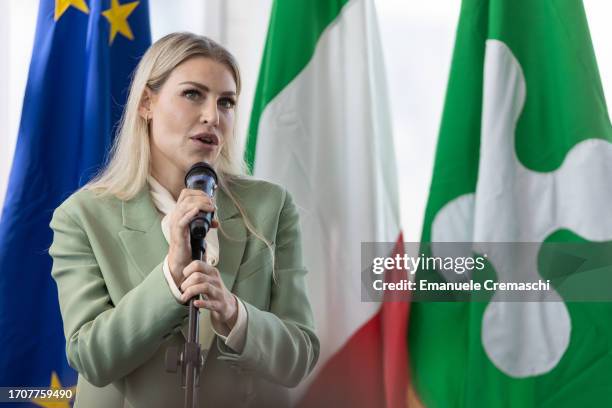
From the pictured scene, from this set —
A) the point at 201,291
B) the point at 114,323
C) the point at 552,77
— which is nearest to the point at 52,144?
the point at 114,323

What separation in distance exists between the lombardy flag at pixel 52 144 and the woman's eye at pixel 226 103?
721 millimetres

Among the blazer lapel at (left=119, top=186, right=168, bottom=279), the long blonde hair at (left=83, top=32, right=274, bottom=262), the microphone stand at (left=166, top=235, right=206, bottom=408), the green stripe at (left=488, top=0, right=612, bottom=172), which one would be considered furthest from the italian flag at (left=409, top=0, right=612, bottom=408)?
→ the microphone stand at (left=166, top=235, right=206, bottom=408)

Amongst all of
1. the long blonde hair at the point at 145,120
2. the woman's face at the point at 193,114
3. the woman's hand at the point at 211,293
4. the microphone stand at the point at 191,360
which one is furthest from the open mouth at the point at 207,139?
the microphone stand at the point at 191,360

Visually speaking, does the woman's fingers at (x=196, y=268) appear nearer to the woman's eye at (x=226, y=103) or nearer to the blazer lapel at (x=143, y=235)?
the blazer lapel at (x=143, y=235)

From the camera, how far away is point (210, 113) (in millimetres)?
1693

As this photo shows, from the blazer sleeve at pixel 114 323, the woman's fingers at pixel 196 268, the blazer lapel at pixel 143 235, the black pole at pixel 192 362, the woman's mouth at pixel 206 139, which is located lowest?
the black pole at pixel 192 362

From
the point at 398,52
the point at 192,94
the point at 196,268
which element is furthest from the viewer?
the point at 398,52

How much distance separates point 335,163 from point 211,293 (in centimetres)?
107

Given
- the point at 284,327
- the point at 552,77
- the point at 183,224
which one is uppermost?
the point at 552,77

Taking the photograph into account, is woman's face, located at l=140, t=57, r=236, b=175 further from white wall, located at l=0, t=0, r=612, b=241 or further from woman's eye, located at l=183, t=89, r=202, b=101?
white wall, located at l=0, t=0, r=612, b=241

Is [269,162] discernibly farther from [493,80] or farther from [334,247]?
[493,80]

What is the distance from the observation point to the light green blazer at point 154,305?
1.50 meters

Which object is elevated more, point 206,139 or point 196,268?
point 206,139

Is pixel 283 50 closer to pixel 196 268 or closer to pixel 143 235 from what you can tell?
pixel 143 235
